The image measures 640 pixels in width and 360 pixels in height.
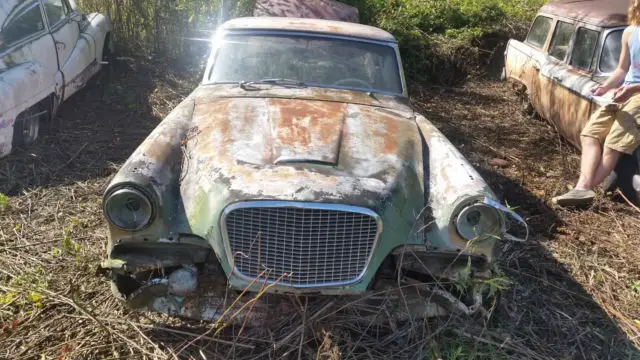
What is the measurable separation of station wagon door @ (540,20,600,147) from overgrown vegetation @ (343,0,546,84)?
2457mm

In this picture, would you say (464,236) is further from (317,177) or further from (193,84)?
(193,84)

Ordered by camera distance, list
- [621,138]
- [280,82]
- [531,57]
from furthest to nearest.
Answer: [531,57] < [621,138] < [280,82]

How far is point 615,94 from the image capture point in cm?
471

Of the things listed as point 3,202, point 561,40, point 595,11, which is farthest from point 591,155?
point 3,202

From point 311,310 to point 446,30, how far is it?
311 inches

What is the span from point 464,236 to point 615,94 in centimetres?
297

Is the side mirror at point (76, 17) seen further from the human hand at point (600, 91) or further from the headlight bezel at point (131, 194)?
the human hand at point (600, 91)

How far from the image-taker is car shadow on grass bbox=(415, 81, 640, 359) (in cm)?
306

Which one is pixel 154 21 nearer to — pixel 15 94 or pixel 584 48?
pixel 15 94

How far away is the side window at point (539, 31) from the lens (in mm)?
6930

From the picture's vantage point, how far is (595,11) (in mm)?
5820

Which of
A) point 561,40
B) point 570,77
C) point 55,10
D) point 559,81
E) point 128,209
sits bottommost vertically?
point 559,81

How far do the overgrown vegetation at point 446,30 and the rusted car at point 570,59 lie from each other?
158 centimetres

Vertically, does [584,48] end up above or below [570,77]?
above
